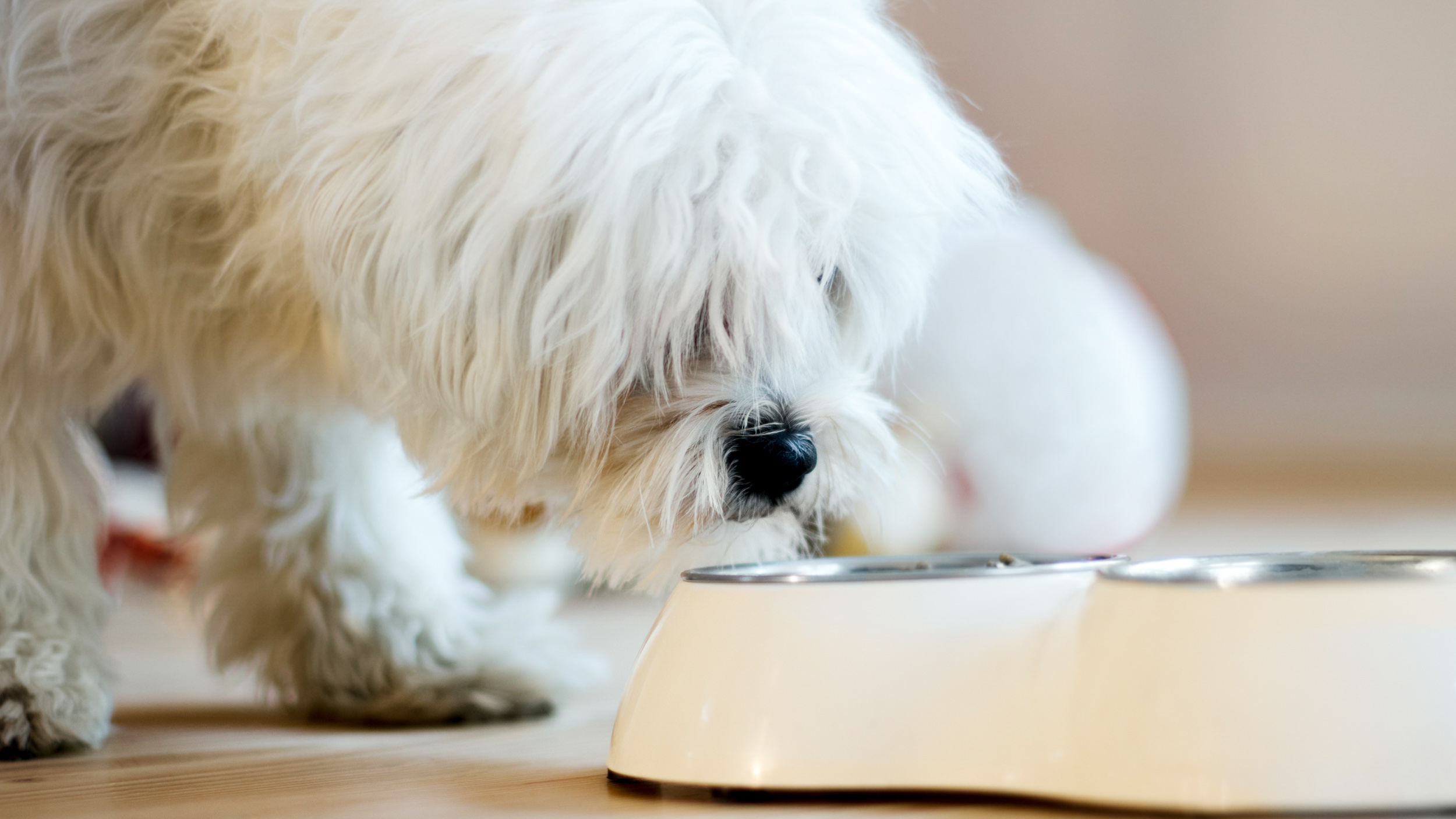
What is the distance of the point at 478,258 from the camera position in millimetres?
848

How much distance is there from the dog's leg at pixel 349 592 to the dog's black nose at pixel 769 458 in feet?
1.16

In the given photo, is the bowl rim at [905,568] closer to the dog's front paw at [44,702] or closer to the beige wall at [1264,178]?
the dog's front paw at [44,702]

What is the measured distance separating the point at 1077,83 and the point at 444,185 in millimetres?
3682

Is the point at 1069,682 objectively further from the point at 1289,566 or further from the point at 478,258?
the point at 478,258

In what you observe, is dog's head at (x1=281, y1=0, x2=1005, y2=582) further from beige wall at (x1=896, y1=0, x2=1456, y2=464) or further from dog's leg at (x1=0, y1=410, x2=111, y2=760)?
beige wall at (x1=896, y1=0, x2=1456, y2=464)

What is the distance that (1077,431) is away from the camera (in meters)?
1.63

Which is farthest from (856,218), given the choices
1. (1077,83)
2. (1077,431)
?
(1077,83)

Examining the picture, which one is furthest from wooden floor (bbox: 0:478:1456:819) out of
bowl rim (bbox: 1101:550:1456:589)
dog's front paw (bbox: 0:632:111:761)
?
bowl rim (bbox: 1101:550:1456:589)

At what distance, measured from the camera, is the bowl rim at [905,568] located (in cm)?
74

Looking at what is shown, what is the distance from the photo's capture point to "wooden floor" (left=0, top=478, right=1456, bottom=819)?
2.43ft

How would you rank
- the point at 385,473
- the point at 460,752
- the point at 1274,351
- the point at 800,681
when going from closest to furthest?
1. the point at 800,681
2. the point at 460,752
3. the point at 385,473
4. the point at 1274,351

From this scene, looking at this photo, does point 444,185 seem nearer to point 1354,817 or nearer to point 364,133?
point 364,133

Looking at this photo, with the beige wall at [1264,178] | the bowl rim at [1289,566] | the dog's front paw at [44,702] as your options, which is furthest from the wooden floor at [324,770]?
the beige wall at [1264,178]

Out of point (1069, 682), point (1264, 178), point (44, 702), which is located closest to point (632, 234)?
point (1069, 682)
